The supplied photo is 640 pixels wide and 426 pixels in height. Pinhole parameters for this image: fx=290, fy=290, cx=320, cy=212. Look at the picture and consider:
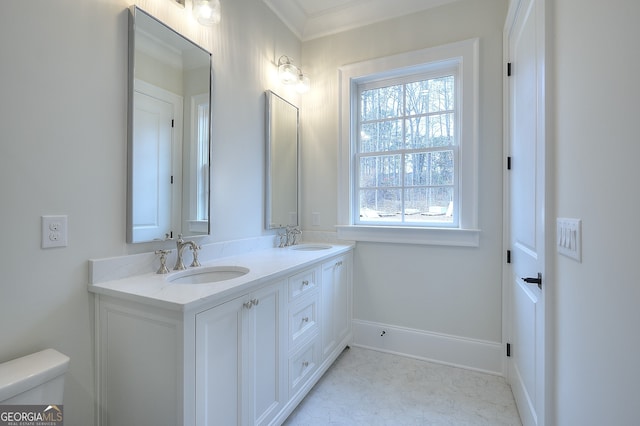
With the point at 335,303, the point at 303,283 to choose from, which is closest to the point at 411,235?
the point at 335,303

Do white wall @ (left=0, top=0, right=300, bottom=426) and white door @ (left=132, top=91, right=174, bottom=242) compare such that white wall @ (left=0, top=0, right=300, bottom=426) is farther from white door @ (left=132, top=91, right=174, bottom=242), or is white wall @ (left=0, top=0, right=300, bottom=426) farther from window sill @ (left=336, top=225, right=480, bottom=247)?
window sill @ (left=336, top=225, right=480, bottom=247)

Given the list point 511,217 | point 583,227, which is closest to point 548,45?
point 583,227

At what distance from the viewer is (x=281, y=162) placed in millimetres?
2490

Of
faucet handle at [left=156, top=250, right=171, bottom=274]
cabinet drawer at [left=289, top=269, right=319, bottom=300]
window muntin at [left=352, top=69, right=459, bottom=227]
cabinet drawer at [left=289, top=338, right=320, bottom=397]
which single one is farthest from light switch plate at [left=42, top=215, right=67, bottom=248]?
window muntin at [left=352, top=69, right=459, bottom=227]

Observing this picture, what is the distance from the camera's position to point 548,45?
3.72ft

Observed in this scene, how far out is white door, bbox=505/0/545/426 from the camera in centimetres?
124

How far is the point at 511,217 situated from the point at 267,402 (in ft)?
6.14

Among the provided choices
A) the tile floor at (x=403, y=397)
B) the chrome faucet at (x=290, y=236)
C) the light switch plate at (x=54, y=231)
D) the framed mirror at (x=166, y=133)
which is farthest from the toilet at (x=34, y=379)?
the chrome faucet at (x=290, y=236)

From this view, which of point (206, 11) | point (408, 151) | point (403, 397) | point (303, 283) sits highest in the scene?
point (206, 11)

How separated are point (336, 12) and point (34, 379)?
3.00m

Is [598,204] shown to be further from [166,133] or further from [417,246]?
[166,133]

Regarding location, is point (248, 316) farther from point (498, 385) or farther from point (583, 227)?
point (498, 385)

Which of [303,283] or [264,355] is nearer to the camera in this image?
[264,355]

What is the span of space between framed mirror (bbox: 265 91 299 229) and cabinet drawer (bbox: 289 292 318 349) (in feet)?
2.46
